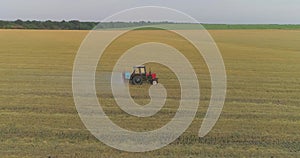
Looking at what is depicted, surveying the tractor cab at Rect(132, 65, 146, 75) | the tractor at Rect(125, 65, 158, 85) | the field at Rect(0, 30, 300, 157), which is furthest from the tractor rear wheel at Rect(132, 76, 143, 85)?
the field at Rect(0, 30, 300, 157)

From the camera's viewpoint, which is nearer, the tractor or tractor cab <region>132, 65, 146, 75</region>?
the tractor

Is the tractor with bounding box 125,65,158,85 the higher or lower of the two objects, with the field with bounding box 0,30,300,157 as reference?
higher

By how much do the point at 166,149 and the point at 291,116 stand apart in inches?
185

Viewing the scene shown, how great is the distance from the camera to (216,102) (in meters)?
11.9

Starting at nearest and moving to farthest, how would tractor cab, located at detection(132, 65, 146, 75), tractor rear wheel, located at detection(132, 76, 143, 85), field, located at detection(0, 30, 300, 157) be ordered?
field, located at detection(0, 30, 300, 157) → tractor rear wheel, located at detection(132, 76, 143, 85) → tractor cab, located at detection(132, 65, 146, 75)

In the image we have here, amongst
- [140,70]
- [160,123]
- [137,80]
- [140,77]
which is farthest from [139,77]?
[160,123]

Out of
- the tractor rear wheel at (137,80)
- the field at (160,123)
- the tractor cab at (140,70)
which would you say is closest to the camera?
the field at (160,123)

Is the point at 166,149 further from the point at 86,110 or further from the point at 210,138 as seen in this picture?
the point at 86,110

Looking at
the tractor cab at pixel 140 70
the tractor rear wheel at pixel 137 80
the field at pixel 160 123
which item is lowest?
the field at pixel 160 123

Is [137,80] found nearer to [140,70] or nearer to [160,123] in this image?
[140,70]

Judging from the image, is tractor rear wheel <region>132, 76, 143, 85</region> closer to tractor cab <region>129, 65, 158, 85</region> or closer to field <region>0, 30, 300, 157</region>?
tractor cab <region>129, 65, 158, 85</region>

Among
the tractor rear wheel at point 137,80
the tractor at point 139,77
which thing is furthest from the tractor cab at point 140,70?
the tractor rear wheel at point 137,80

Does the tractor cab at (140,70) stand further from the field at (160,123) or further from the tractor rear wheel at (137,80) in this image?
the field at (160,123)

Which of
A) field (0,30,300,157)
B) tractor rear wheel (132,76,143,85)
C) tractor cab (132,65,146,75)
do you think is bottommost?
field (0,30,300,157)
